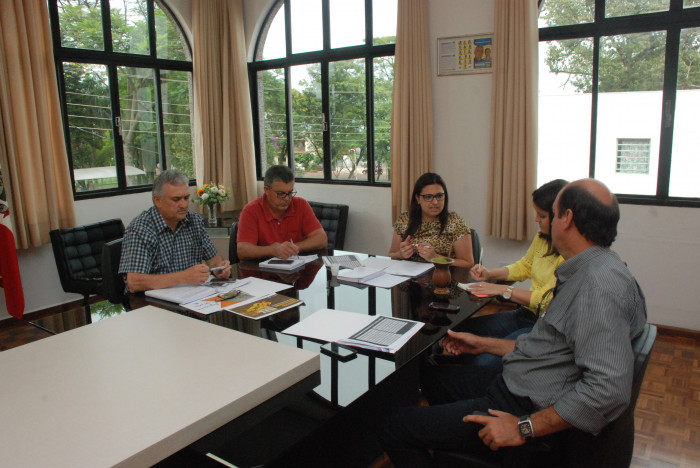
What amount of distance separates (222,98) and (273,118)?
56 cm

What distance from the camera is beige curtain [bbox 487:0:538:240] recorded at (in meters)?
3.58

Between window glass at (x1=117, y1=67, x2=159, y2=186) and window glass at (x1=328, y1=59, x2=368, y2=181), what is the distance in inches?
69.1

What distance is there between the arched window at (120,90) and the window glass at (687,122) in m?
4.28

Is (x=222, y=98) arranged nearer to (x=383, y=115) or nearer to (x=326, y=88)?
(x=326, y=88)

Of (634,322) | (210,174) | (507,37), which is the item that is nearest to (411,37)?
(507,37)

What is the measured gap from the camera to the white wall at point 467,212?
3393 millimetres

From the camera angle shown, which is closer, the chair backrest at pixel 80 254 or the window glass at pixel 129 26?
the chair backrest at pixel 80 254

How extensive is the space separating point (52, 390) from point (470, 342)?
1235mm

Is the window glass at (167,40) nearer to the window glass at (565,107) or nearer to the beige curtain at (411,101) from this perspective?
the beige curtain at (411,101)

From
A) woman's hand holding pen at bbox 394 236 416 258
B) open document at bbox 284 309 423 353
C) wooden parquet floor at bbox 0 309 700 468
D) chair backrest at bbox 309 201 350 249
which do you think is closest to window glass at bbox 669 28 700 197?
wooden parquet floor at bbox 0 309 700 468

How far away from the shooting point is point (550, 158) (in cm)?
387

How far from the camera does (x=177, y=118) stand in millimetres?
5172

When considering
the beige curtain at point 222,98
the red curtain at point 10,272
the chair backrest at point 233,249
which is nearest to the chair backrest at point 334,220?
the beige curtain at point 222,98

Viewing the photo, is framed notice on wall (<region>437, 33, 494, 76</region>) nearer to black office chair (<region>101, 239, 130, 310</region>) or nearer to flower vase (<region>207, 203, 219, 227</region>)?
flower vase (<region>207, 203, 219, 227</region>)
